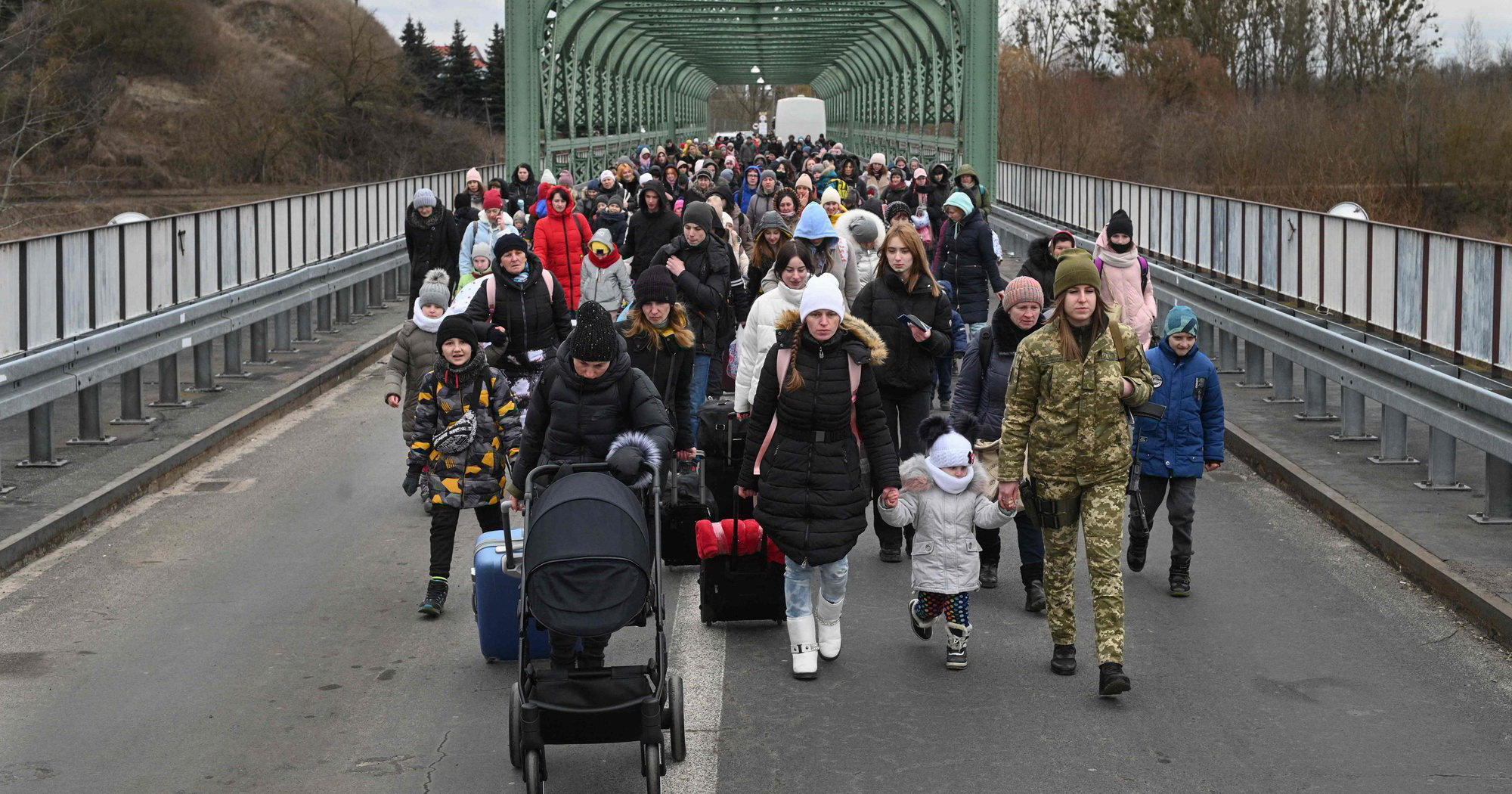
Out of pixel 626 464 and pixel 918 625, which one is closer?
pixel 626 464

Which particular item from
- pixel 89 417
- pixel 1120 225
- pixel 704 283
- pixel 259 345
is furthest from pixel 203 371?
pixel 1120 225

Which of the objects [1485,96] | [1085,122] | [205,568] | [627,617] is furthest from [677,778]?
[1085,122]

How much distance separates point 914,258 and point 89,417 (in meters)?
6.34

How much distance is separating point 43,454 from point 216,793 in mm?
6389

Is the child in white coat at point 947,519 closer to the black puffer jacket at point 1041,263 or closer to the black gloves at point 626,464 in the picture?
the black gloves at point 626,464

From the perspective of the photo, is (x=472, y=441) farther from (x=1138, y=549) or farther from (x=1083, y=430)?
(x=1138, y=549)

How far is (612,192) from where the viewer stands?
73.4 ft

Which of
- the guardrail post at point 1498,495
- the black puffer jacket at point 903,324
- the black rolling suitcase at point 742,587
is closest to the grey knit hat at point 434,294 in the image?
the black puffer jacket at point 903,324

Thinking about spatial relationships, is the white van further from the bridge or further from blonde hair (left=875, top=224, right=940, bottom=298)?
blonde hair (left=875, top=224, right=940, bottom=298)

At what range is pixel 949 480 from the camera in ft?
24.8

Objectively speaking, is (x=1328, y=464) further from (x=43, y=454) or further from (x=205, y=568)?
(x=43, y=454)

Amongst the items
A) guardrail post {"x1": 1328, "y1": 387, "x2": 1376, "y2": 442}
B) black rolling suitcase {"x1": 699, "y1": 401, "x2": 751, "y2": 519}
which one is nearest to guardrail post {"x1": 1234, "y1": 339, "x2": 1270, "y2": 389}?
guardrail post {"x1": 1328, "y1": 387, "x2": 1376, "y2": 442}

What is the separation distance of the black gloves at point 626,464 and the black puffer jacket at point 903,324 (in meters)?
3.41

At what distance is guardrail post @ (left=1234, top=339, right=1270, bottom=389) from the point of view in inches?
604
